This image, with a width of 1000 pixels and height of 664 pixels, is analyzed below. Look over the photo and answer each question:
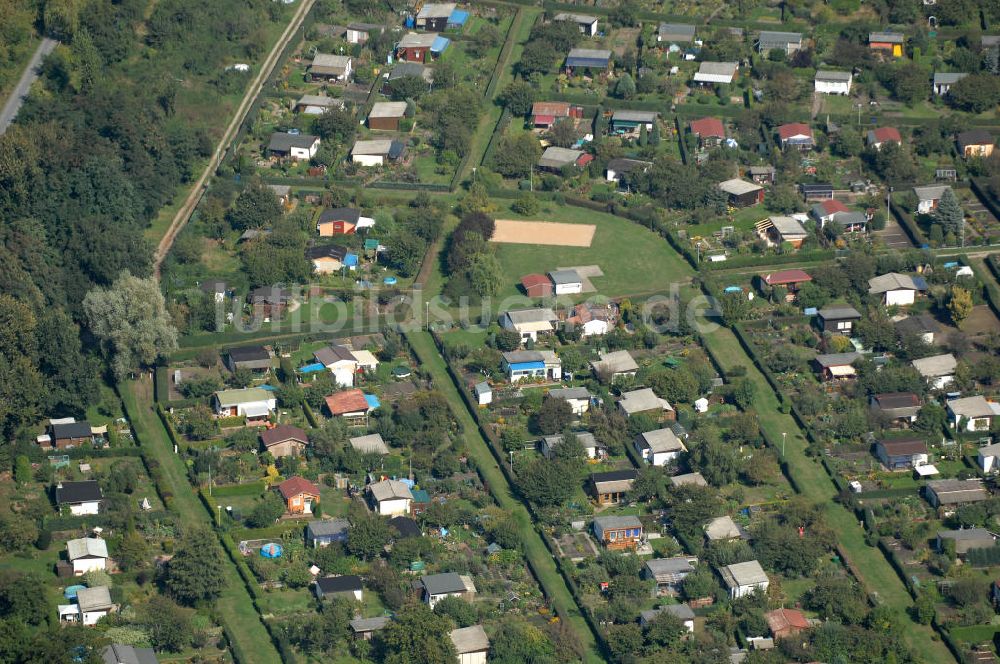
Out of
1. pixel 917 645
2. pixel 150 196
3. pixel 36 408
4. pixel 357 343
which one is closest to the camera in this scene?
pixel 917 645

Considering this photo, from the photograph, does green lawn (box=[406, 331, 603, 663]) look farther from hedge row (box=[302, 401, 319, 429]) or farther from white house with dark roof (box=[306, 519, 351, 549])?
white house with dark roof (box=[306, 519, 351, 549])

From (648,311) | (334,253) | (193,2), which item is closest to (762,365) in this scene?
(648,311)

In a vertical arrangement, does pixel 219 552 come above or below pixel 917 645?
above

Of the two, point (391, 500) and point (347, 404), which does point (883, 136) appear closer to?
point (347, 404)

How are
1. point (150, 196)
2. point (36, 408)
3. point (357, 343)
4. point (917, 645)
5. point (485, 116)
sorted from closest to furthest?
point (917, 645) < point (36, 408) < point (357, 343) < point (150, 196) < point (485, 116)

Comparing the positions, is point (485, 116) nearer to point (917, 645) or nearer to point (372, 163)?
point (372, 163)
